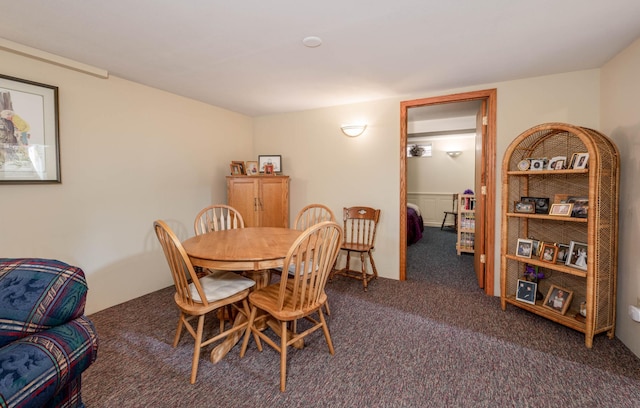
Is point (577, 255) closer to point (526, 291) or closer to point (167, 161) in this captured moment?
point (526, 291)

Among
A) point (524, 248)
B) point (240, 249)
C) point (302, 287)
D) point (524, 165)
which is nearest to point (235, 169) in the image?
point (240, 249)

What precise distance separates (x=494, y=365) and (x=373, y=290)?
1.41m

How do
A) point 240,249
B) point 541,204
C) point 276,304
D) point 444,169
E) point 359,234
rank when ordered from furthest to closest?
point 444,169
point 359,234
point 541,204
point 240,249
point 276,304

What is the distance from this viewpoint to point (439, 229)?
6992 mm

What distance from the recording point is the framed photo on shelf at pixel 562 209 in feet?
7.30

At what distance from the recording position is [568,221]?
2504 mm

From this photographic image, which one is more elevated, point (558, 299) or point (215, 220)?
point (215, 220)

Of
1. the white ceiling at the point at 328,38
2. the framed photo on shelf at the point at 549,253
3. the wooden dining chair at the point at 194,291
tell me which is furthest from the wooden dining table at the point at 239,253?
the framed photo on shelf at the point at 549,253

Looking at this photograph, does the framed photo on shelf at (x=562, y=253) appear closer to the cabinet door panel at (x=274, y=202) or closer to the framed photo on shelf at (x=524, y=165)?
the framed photo on shelf at (x=524, y=165)

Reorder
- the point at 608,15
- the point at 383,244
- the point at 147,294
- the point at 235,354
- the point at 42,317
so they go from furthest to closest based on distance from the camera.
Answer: the point at 383,244 → the point at 147,294 → the point at 235,354 → the point at 608,15 → the point at 42,317

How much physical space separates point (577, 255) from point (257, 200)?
10.2 feet

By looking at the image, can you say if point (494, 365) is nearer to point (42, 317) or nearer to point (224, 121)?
point (42, 317)

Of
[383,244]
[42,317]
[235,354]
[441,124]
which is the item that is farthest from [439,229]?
[42,317]

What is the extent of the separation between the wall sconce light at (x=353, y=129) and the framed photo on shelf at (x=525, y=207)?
70.3 inches
